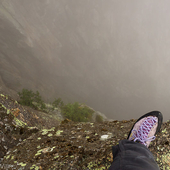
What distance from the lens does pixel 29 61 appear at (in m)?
15.9

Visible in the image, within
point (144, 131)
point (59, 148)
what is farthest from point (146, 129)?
point (59, 148)

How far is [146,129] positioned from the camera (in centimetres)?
229

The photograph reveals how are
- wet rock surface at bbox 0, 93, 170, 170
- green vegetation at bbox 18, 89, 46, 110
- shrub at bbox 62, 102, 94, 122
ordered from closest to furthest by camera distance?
wet rock surface at bbox 0, 93, 170, 170
green vegetation at bbox 18, 89, 46, 110
shrub at bbox 62, 102, 94, 122

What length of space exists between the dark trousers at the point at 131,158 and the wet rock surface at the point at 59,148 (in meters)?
0.34

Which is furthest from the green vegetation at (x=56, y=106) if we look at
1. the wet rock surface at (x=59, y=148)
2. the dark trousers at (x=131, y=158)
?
the dark trousers at (x=131, y=158)

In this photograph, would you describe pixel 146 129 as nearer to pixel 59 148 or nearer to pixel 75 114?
pixel 59 148

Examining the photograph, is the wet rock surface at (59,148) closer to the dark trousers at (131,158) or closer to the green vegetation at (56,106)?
the dark trousers at (131,158)

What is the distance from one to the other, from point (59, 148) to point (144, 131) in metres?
1.67

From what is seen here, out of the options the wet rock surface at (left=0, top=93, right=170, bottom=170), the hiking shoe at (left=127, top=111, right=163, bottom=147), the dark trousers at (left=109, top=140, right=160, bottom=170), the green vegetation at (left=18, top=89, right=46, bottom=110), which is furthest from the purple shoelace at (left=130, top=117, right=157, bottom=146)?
the green vegetation at (left=18, top=89, right=46, bottom=110)

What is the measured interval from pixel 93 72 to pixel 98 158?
1020 inches

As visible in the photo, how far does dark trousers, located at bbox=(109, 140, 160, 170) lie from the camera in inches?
50.4

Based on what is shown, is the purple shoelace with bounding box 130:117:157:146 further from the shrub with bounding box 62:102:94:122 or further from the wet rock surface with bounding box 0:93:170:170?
the shrub with bounding box 62:102:94:122

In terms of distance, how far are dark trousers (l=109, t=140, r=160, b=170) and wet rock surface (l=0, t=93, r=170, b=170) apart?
34 cm

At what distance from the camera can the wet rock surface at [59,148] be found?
1.76 m
